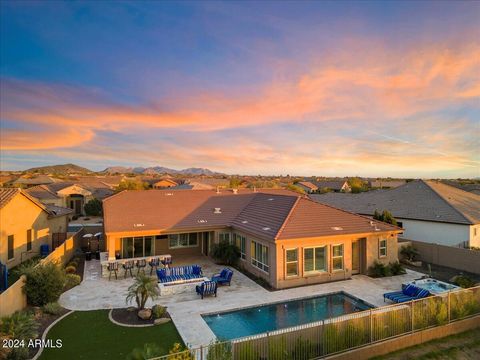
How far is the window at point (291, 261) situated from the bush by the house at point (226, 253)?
5.30 metres

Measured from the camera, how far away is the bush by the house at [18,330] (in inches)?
380

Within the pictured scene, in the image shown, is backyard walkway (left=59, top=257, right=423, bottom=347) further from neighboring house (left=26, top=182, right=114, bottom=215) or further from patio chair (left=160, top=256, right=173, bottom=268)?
neighboring house (left=26, top=182, right=114, bottom=215)

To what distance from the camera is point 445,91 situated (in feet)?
82.2

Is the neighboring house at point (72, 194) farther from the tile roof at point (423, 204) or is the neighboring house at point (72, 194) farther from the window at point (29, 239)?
the tile roof at point (423, 204)

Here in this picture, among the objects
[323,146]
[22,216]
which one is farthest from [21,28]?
[323,146]

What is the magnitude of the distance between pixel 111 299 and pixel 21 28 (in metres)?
16.7

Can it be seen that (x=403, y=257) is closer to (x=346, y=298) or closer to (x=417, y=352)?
(x=346, y=298)

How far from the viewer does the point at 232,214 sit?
83.3 ft

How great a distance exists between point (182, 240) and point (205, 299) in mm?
10223

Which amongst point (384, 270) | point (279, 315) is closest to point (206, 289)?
point (279, 315)

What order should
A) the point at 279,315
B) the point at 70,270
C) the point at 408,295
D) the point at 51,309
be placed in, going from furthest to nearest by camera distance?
the point at 70,270
the point at 408,295
the point at 279,315
the point at 51,309

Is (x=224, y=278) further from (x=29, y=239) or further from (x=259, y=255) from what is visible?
(x=29, y=239)

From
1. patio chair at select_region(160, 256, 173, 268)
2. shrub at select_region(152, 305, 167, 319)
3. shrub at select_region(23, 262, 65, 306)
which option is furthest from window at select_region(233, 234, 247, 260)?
shrub at select_region(23, 262, 65, 306)

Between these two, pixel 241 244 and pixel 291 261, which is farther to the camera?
pixel 241 244
